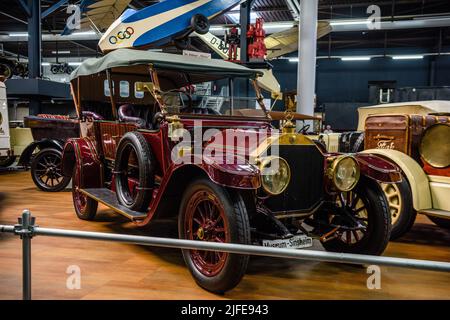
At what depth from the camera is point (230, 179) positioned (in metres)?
2.24

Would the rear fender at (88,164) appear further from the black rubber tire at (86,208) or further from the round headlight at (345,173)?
the round headlight at (345,173)

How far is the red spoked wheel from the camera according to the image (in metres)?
2.37

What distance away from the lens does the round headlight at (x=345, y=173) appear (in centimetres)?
271

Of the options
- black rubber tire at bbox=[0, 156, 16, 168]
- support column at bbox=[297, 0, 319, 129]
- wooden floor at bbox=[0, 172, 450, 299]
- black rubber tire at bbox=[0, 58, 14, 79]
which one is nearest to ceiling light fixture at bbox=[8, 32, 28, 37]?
black rubber tire at bbox=[0, 58, 14, 79]

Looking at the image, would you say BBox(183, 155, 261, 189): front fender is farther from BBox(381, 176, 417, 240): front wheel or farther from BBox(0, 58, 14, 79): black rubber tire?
BBox(0, 58, 14, 79): black rubber tire

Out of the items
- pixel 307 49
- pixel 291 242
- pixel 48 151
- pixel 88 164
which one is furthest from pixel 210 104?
pixel 307 49

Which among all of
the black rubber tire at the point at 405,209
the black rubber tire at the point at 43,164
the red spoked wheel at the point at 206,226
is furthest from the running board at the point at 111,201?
the black rubber tire at the point at 43,164

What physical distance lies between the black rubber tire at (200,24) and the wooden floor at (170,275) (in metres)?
3.66

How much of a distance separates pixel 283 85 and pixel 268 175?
54.8ft

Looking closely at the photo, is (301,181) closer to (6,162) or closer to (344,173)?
(344,173)

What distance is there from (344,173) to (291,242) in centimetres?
67

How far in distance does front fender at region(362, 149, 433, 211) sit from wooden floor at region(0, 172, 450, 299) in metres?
0.43

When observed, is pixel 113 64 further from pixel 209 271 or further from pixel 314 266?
pixel 314 266
